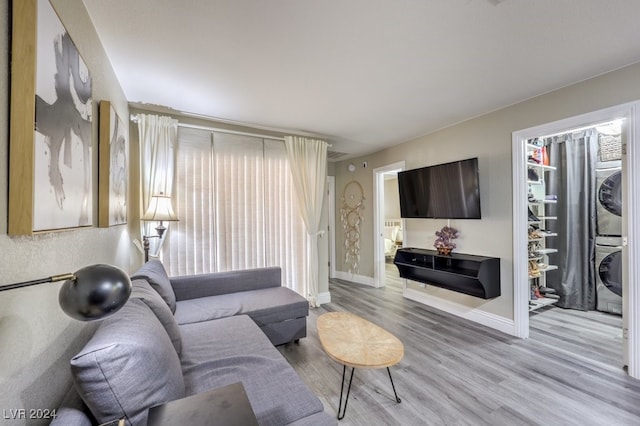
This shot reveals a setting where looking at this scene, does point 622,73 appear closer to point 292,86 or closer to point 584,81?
point 584,81

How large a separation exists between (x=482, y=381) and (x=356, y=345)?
3.73 feet

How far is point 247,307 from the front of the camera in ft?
7.93

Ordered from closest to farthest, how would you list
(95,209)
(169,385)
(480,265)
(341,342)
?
(169,385) < (95,209) < (341,342) < (480,265)

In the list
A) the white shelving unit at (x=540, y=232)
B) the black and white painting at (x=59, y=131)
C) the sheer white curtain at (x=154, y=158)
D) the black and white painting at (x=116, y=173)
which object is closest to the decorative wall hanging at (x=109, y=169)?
the black and white painting at (x=116, y=173)

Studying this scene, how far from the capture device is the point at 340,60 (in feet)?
6.64

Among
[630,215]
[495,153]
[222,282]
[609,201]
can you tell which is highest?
[495,153]

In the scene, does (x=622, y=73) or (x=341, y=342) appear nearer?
(x=341, y=342)

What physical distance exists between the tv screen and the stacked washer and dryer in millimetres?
1813

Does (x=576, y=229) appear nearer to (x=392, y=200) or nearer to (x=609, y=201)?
(x=609, y=201)

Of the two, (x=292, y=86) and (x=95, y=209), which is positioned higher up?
(x=292, y=86)

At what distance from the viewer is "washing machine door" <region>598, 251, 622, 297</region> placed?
324 cm

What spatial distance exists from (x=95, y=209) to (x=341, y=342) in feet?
5.67

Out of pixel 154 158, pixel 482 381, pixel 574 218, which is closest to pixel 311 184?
pixel 154 158

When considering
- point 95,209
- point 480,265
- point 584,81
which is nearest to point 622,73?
point 584,81
